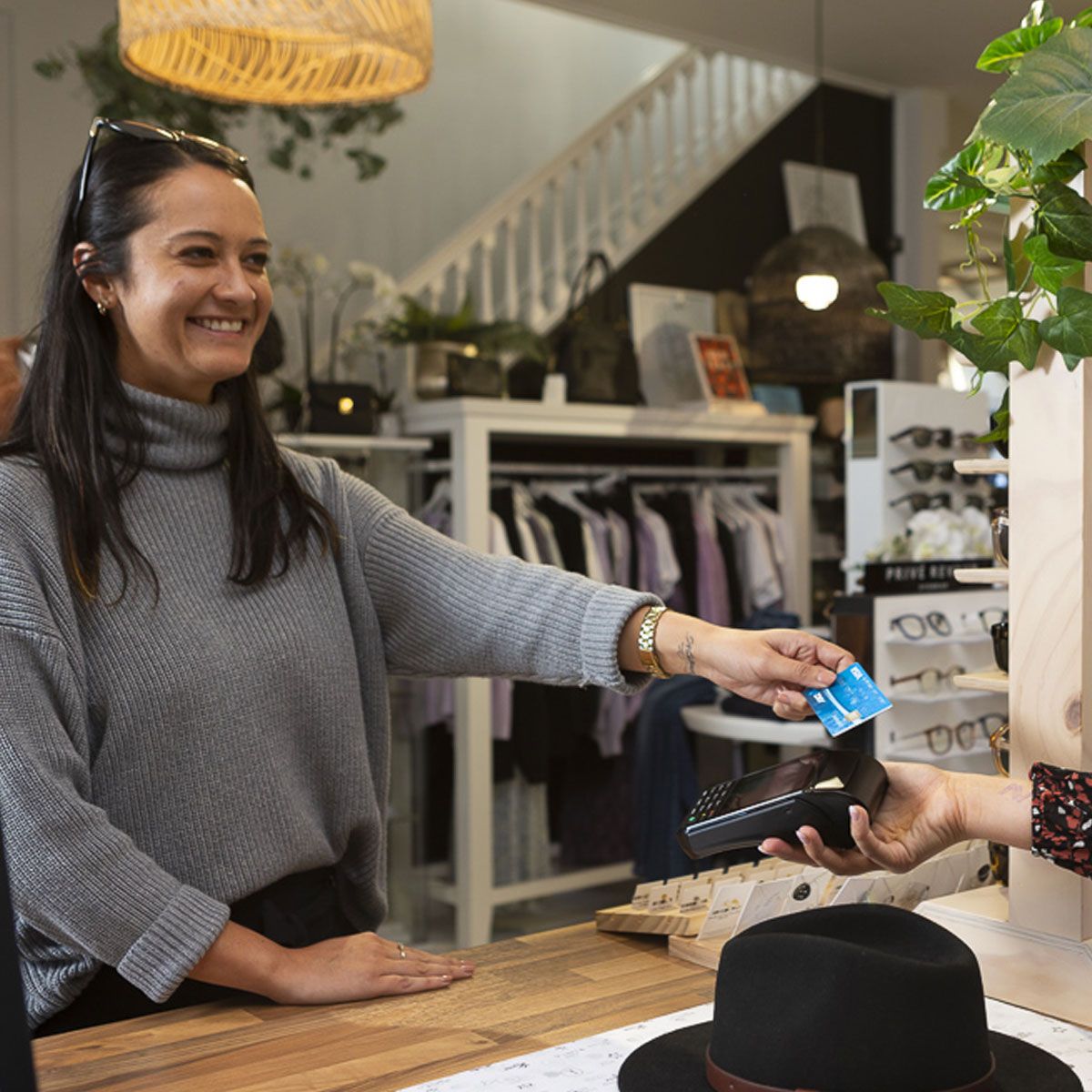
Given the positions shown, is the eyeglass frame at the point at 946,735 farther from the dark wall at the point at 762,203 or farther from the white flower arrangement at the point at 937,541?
the dark wall at the point at 762,203

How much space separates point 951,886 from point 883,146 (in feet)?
20.2

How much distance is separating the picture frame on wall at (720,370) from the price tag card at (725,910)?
4.07 meters

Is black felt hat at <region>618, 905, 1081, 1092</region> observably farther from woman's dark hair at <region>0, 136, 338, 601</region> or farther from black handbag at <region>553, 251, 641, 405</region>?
black handbag at <region>553, 251, 641, 405</region>

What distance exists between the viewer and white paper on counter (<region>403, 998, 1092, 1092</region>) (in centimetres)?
124

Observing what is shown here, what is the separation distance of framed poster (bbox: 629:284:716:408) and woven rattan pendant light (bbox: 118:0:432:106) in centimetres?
268

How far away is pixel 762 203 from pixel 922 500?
2.53m

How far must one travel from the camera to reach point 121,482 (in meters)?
1.75

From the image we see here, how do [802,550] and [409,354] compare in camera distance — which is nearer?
[409,354]

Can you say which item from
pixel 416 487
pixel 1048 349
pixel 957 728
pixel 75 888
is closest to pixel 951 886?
pixel 1048 349

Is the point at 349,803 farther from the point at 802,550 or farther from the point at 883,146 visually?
the point at 883,146

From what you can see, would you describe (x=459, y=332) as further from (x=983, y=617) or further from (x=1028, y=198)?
(x=1028, y=198)

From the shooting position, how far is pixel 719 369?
5.78 meters

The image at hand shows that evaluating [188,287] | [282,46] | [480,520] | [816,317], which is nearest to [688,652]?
[188,287]

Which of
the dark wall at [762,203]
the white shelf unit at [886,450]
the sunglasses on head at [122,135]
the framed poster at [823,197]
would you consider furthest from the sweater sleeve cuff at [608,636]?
the framed poster at [823,197]
